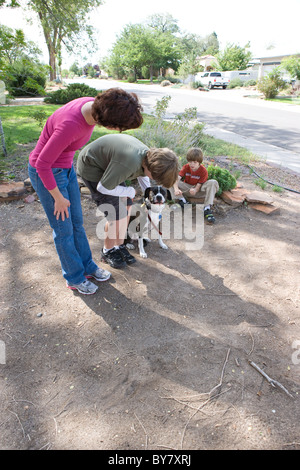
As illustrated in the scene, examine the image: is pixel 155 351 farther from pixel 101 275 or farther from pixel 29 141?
pixel 29 141

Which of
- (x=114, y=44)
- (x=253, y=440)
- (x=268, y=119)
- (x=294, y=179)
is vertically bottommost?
(x=253, y=440)

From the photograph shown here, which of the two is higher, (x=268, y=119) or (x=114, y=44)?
(x=114, y=44)

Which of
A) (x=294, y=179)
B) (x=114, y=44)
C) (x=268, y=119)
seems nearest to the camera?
(x=294, y=179)

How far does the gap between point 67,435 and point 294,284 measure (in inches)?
92.1

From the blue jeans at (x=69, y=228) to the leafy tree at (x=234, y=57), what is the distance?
4928cm

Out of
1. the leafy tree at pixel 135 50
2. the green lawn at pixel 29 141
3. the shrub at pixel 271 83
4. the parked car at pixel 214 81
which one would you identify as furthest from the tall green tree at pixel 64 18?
the leafy tree at pixel 135 50

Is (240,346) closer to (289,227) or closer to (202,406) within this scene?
(202,406)

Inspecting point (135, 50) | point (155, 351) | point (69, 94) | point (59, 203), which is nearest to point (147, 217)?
point (59, 203)

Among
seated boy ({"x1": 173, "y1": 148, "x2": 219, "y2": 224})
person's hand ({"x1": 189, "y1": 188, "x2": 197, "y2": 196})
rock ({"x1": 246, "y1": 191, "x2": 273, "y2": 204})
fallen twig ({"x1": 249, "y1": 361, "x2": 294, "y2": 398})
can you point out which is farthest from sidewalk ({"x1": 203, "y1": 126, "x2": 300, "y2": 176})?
fallen twig ({"x1": 249, "y1": 361, "x2": 294, "y2": 398})

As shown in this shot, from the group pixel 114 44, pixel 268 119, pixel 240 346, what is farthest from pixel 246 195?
pixel 114 44

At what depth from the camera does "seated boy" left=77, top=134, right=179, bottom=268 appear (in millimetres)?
2389

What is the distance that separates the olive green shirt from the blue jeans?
293 millimetres

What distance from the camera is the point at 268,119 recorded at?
1280cm

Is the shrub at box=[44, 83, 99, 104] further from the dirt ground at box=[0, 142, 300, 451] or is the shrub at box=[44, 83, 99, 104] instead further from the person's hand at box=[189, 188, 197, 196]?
the dirt ground at box=[0, 142, 300, 451]
